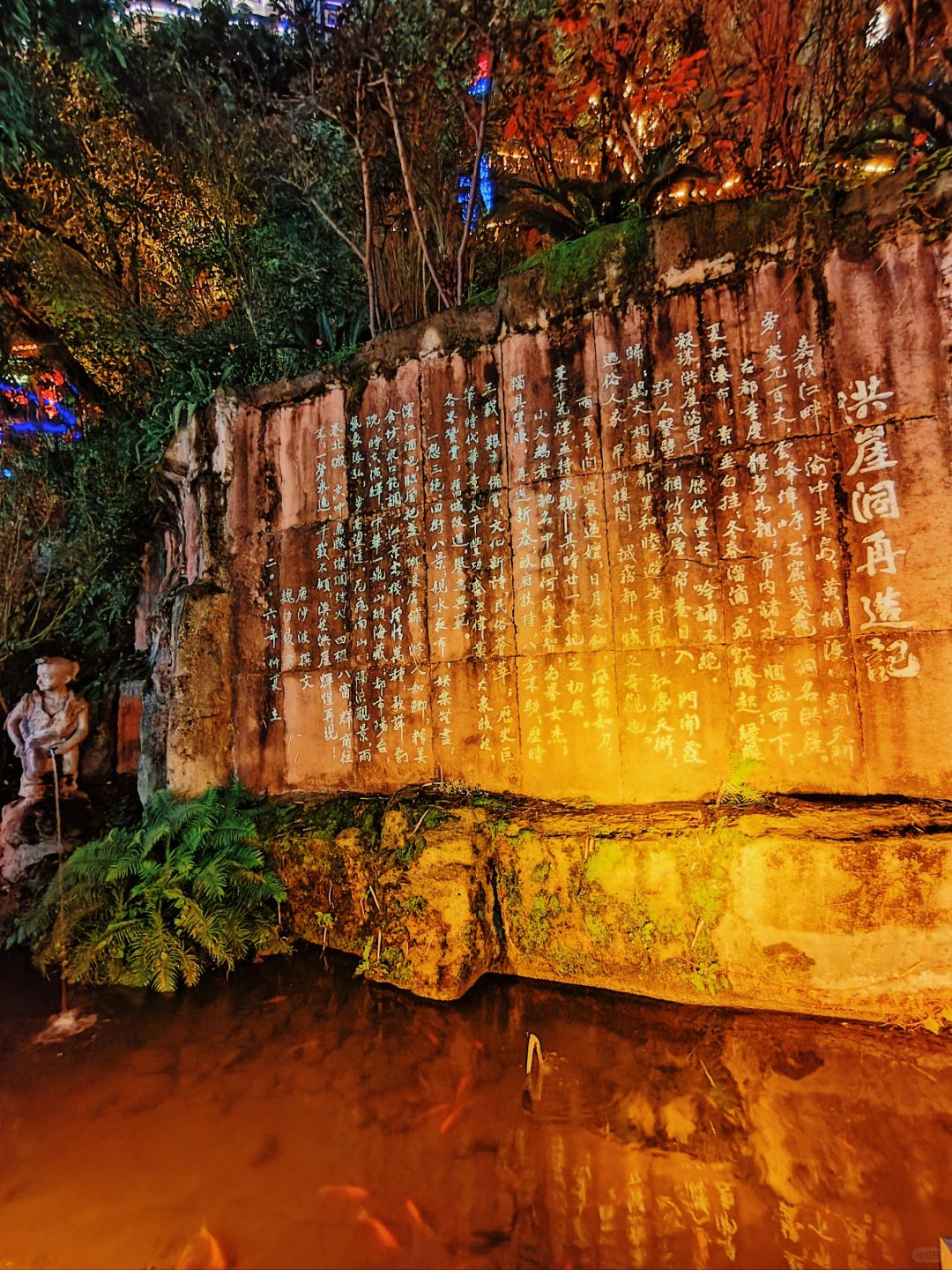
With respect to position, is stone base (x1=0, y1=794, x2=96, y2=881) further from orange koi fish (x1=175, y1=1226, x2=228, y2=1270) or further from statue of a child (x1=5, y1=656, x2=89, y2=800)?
orange koi fish (x1=175, y1=1226, x2=228, y2=1270)

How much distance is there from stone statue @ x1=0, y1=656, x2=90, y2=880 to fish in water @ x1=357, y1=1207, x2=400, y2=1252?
6172 millimetres

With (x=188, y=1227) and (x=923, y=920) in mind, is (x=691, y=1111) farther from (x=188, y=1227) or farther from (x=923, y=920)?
(x=188, y=1227)

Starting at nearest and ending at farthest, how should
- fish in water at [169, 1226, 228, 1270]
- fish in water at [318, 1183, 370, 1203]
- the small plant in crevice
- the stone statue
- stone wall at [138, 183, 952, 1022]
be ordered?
fish in water at [169, 1226, 228, 1270], fish in water at [318, 1183, 370, 1203], stone wall at [138, 183, 952, 1022], the small plant in crevice, the stone statue

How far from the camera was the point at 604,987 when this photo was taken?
14.1 ft

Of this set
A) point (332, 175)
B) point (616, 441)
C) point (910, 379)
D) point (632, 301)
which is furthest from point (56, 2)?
point (910, 379)

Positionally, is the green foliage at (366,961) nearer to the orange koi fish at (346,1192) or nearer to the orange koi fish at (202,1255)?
the orange koi fish at (346,1192)

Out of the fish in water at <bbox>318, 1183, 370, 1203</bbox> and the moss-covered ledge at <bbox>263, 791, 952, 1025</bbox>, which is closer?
the fish in water at <bbox>318, 1183, 370, 1203</bbox>

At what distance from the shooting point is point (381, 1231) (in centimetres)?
258

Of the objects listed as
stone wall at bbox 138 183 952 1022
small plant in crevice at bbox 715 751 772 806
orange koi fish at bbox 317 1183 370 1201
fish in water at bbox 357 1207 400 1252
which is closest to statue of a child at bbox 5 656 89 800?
stone wall at bbox 138 183 952 1022

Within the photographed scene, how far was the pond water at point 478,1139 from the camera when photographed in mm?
2510

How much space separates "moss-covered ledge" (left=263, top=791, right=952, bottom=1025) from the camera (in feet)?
11.7

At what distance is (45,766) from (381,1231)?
7050mm

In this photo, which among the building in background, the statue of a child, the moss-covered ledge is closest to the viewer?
the moss-covered ledge

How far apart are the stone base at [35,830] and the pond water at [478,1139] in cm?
316
